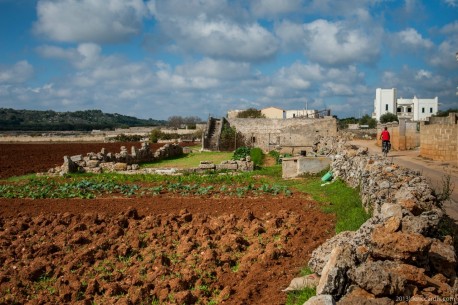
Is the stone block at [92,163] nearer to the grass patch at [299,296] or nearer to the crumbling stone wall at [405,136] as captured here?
the crumbling stone wall at [405,136]

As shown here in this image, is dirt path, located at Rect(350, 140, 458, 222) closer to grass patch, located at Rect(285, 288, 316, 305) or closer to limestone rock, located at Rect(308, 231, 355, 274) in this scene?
limestone rock, located at Rect(308, 231, 355, 274)

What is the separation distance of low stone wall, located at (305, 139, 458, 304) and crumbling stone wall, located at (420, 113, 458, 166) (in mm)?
16633

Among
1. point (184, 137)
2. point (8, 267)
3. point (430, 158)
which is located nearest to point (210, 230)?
point (8, 267)

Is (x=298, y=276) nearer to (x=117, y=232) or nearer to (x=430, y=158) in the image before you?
(x=117, y=232)

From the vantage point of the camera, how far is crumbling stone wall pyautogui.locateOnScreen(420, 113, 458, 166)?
74.8 feet

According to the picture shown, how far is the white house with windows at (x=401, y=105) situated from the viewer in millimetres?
106688

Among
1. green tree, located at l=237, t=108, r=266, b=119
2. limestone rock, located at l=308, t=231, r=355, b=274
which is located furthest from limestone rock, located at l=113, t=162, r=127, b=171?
green tree, located at l=237, t=108, r=266, b=119

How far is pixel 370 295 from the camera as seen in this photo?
4.97m

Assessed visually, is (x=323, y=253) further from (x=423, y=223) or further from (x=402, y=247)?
(x=402, y=247)

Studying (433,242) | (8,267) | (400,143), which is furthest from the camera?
(400,143)

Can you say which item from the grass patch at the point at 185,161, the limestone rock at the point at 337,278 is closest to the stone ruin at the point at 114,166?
the grass patch at the point at 185,161

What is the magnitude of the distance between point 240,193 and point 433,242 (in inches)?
426

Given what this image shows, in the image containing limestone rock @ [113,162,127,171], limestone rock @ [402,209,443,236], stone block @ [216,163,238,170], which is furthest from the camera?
limestone rock @ [113,162,127,171]

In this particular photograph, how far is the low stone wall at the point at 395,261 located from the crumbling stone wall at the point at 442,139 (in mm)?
16633
